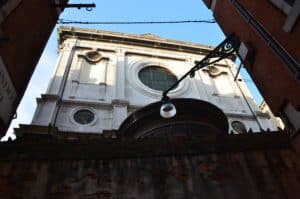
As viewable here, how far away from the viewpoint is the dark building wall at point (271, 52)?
470 cm

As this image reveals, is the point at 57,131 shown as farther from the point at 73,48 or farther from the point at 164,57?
the point at 164,57

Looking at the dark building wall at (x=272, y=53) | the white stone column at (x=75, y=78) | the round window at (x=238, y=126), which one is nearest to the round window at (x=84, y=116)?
the white stone column at (x=75, y=78)

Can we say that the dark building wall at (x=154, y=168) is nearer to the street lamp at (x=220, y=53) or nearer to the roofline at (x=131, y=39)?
the street lamp at (x=220, y=53)

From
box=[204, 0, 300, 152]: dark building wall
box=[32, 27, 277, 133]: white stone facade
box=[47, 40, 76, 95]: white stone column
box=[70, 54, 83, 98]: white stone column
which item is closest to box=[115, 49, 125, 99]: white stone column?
box=[32, 27, 277, 133]: white stone facade

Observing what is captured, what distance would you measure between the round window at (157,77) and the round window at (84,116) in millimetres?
4691

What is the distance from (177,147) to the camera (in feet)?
16.7

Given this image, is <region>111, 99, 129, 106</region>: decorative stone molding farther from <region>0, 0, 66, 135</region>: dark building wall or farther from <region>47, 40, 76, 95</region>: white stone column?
<region>0, 0, 66, 135</region>: dark building wall

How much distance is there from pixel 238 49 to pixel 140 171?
3984 mm

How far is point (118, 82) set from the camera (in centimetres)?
1631

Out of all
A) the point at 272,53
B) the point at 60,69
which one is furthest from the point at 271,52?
the point at 60,69

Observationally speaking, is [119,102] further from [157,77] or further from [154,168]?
[154,168]

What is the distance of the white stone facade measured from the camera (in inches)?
539

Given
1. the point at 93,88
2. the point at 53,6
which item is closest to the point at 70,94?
the point at 93,88

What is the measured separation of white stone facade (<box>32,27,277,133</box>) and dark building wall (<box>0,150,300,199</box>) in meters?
8.23
